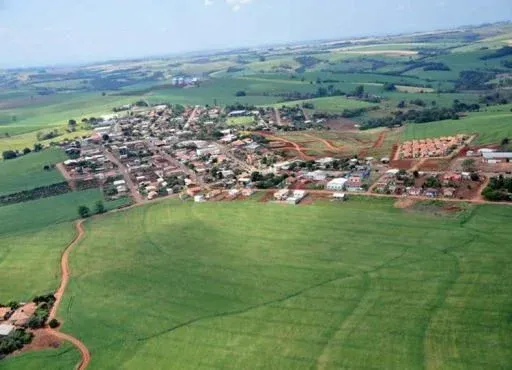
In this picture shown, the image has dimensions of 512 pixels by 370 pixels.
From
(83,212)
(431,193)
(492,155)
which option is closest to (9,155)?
(83,212)

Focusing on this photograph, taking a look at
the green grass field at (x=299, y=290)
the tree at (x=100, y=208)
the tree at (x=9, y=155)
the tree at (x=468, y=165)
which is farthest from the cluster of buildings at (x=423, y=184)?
the tree at (x=9, y=155)

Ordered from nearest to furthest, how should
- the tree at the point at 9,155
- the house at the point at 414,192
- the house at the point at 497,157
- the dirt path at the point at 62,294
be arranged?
the dirt path at the point at 62,294 < the house at the point at 414,192 < the house at the point at 497,157 < the tree at the point at 9,155

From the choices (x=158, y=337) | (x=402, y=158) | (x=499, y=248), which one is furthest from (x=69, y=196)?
(x=499, y=248)

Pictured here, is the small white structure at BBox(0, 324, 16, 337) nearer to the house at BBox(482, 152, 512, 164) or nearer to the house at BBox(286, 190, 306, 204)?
the house at BBox(286, 190, 306, 204)

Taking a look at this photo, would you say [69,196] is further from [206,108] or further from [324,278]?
[206,108]

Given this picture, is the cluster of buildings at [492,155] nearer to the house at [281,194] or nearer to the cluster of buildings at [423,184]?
the cluster of buildings at [423,184]

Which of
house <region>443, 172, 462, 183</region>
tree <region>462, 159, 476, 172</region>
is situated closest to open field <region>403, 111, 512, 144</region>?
tree <region>462, 159, 476, 172</region>
